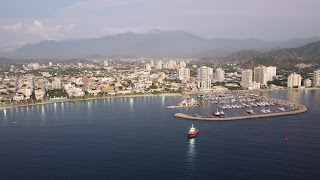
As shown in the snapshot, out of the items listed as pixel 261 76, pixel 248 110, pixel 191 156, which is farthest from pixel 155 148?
pixel 261 76

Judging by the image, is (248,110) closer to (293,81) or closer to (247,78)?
(247,78)

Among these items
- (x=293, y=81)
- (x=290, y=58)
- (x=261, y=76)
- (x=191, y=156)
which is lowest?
(x=191, y=156)

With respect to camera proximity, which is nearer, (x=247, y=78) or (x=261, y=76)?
(x=247, y=78)

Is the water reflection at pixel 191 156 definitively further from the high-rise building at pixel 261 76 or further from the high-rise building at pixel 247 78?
the high-rise building at pixel 261 76

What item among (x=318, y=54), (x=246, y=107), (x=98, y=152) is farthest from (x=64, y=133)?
(x=318, y=54)

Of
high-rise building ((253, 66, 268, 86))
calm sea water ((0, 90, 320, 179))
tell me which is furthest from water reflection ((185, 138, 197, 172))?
high-rise building ((253, 66, 268, 86))

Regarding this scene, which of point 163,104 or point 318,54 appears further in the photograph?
point 318,54

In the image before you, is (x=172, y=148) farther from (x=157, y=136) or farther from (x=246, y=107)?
(x=246, y=107)
